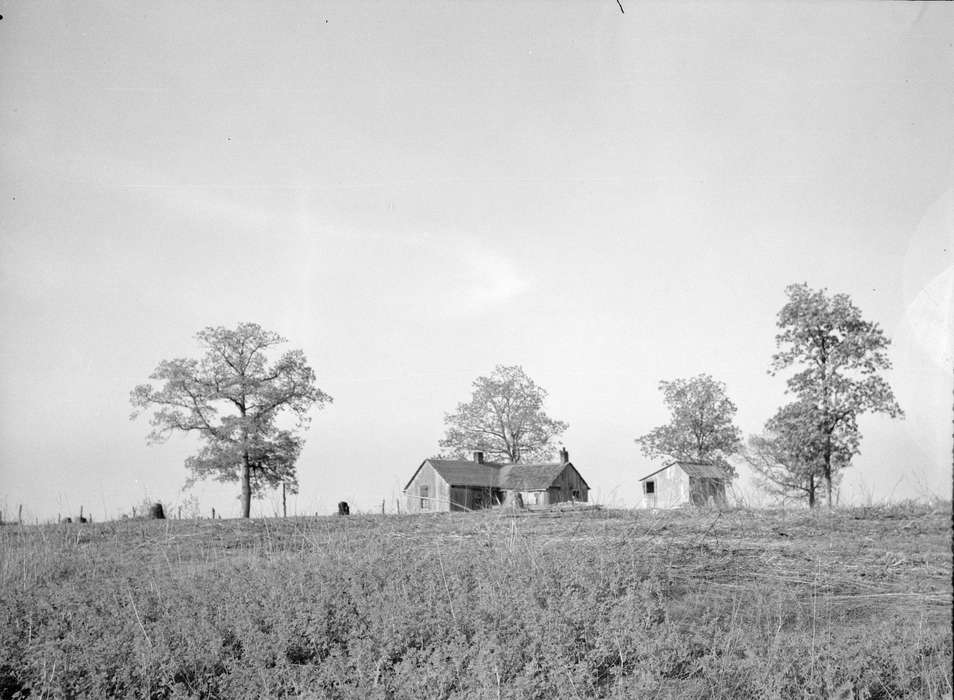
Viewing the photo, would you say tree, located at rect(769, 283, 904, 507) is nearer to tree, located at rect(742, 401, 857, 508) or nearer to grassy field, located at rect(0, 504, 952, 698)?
tree, located at rect(742, 401, 857, 508)

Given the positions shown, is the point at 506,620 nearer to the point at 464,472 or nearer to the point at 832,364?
the point at 832,364

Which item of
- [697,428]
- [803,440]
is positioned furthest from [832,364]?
[697,428]

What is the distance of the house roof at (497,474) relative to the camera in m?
50.4

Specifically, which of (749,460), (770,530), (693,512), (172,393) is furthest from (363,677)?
(749,460)

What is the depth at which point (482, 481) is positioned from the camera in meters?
51.3

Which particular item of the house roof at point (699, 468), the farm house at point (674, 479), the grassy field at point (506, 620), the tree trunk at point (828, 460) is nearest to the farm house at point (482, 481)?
the farm house at point (674, 479)

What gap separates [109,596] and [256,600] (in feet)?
6.29

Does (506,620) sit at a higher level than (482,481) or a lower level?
lower

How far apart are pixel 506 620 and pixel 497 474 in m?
46.7

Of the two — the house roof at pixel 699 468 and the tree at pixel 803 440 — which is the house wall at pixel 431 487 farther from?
the tree at pixel 803 440

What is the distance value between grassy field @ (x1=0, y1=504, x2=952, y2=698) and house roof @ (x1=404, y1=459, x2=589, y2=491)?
129ft

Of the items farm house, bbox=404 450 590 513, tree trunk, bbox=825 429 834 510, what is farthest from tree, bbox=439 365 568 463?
tree trunk, bbox=825 429 834 510

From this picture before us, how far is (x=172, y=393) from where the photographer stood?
34.9 meters

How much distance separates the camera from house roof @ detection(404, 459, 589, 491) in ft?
165
